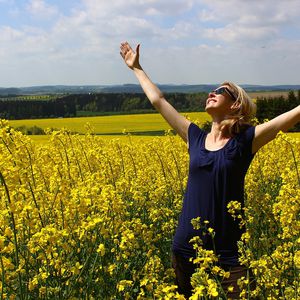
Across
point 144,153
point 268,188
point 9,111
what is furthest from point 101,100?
point 268,188

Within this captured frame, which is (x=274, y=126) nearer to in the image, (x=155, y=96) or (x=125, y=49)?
(x=155, y=96)

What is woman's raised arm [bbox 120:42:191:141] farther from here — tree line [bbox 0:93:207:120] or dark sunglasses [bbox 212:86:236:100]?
tree line [bbox 0:93:207:120]

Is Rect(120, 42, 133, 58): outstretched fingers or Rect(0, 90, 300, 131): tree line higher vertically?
Rect(120, 42, 133, 58): outstretched fingers

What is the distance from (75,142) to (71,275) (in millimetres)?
4754

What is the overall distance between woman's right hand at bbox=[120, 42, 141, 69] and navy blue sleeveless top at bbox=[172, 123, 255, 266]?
1.13m

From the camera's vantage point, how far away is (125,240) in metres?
2.73

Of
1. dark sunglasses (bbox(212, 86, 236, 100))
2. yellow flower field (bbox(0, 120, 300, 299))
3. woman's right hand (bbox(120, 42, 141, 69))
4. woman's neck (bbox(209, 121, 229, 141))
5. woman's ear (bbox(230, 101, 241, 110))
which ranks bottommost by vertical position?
yellow flower field (bbox(0, 120, 300, 299))

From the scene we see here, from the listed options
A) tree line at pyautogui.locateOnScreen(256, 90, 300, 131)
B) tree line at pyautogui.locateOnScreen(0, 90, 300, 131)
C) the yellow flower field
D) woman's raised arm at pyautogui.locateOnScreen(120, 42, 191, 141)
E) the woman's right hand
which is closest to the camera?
the yellow flower field

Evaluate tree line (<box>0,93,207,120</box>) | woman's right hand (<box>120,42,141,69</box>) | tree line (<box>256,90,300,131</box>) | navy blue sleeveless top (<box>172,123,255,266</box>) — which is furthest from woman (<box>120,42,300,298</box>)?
tree line (<box>0,93,207,120</box>)

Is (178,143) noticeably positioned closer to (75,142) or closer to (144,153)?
(144,153)

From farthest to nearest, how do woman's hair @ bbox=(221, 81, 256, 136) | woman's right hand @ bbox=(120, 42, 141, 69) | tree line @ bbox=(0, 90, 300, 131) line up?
tree line @ bbox=(0, 90, 300, 131) < woman's right hand @ bbox=(120, 42, 141, 69) < woman's hair @ bbox=(221, 81, 256, 136)

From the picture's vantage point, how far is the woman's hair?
119 inches

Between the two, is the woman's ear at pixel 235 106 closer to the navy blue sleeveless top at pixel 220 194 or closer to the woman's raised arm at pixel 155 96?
the navy blue sleeveless top at pixel 220 194

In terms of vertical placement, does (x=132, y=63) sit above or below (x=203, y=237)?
above
